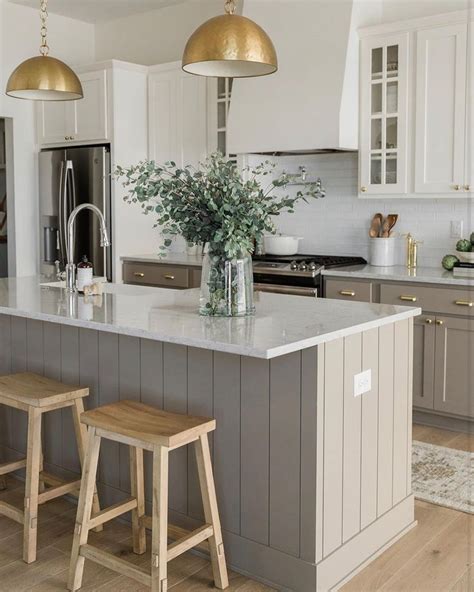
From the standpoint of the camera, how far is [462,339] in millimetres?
4504

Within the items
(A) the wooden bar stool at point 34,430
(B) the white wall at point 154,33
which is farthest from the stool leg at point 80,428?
(B) the white wall at point 154,33

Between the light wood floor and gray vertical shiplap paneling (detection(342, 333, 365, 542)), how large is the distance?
0.22m

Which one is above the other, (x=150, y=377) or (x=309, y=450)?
(x=150, y=377)

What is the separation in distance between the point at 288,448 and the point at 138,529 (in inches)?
30.0

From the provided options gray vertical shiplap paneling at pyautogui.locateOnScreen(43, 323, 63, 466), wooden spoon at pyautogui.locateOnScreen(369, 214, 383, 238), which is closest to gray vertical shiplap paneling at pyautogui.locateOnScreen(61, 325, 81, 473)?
gray vertical shiplap paneling at pyautogui.locateOnScreen(43, 323, 63, 466)

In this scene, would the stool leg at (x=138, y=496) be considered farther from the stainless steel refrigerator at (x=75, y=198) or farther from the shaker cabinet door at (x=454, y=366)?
the stainless steel refrigerator at (x=75, y=198)

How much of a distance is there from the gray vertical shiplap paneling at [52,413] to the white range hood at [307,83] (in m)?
2.42

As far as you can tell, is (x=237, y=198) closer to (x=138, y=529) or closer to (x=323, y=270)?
(x=138, y=529)

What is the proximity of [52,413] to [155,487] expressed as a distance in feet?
4.36

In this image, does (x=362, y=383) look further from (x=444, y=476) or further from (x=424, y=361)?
(x=424, y=361)

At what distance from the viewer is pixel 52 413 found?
369cm

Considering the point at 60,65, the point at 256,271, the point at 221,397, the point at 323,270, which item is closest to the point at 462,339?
the point at 323,270

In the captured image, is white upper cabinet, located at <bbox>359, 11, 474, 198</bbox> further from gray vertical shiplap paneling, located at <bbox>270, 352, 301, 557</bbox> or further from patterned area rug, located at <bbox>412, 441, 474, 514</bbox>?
gray vertical shiplap paneling, located at <bbox>270, 352, 301, 557</bbox>

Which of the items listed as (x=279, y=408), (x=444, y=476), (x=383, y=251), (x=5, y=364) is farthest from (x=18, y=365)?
(x=383, y=251)
